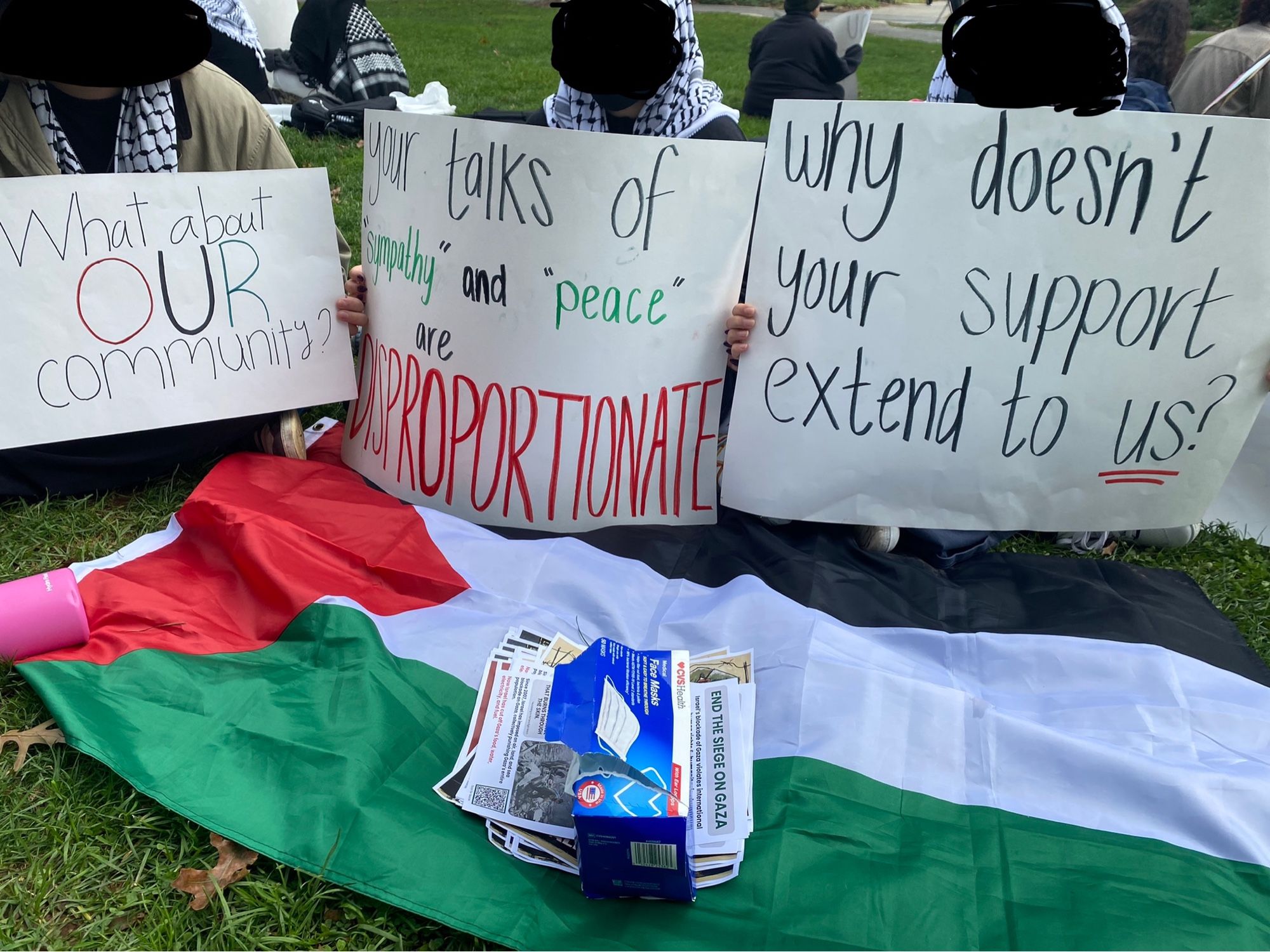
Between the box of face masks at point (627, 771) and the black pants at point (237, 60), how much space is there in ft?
17.0

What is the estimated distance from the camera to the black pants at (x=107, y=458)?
2.67 metres

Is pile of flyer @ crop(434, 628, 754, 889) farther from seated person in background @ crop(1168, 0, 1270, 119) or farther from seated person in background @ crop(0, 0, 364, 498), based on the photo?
seated person in background @ crop(1168, 0, 1270, 119)

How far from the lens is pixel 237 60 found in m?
5.82

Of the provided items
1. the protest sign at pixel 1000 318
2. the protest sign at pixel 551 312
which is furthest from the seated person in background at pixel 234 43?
the protest sign at pixel 1000 318

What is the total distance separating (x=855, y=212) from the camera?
7.38 feet

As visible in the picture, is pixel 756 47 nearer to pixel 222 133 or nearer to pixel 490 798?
pixel 222 133

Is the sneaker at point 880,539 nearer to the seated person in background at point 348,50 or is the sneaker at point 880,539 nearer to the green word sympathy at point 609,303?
the green word sympathy at point 609,303

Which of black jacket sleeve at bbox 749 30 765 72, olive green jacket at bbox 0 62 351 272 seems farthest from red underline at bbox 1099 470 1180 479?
black jacket sleeve at bbox 749 30 765 72

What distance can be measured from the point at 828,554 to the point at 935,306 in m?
0.67

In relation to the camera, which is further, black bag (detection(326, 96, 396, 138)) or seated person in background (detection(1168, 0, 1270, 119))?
black bag (detection(326, 96, 396, 138))

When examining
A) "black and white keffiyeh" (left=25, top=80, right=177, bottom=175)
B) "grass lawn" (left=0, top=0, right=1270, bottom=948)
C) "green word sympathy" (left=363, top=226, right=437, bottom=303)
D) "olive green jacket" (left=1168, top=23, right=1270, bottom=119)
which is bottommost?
"grass lawn" (left=0, top=0, right=1270, bottom=948)

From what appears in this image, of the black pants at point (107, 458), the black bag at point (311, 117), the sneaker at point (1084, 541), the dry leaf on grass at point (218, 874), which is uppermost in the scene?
the black bag at point (311, 117)

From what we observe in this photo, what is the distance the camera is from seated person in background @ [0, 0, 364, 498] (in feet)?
7.38

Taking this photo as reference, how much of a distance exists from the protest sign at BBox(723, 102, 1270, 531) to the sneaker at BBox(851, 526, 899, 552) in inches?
2.0
